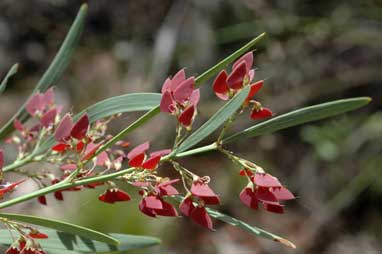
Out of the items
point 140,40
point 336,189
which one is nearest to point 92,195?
point 140,40

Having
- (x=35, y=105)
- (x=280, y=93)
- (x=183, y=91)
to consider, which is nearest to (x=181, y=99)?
(x=183, y=91)

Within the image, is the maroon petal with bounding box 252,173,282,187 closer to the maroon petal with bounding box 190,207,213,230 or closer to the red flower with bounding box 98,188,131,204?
the maroon petal with bounding box 190,207,213,230

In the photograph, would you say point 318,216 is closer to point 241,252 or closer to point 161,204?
point 241,252

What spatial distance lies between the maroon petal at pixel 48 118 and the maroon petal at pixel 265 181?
0.87 feet

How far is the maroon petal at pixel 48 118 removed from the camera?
76 cm

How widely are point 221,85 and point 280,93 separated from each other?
2.51 meters

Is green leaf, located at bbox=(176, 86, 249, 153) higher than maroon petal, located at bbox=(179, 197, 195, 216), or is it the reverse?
green leaf, located at bbox=(176, 86, 249, 153)

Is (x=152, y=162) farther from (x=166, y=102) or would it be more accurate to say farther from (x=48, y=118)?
(x=48, y=118)

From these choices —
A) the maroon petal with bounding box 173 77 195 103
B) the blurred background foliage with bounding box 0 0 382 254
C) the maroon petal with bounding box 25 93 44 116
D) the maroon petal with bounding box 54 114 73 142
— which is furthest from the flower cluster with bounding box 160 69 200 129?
the blurred background foliage with bounding box 0 0 382 254

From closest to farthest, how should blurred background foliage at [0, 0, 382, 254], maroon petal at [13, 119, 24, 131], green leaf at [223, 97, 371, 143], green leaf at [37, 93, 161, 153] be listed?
green leaf at [223, 97, 371, 143], green leaf at [37, 93, 161, 153], maroon petal at [13, 119, 24, 131], blurred background foliage at [0, 0, 382, 254]

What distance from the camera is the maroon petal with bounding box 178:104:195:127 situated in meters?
0.64

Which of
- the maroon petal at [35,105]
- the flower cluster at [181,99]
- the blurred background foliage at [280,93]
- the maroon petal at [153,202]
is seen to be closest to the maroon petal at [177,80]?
the flower cluster at [181,99]

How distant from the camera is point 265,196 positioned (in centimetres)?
64

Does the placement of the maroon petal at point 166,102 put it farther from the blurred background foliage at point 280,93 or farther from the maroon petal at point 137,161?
the blurred background foliage at point 280,93
